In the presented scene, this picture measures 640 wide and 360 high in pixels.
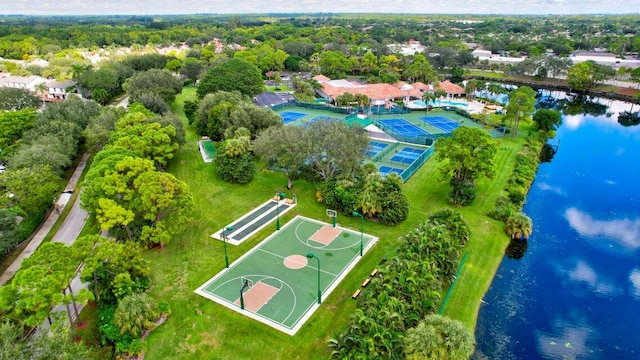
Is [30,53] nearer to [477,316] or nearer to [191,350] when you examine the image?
[191,350]

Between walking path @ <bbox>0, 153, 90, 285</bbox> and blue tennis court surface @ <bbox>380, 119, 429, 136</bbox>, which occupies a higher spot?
walking path @ <bbox>0, 153, 90, 285</bbox>

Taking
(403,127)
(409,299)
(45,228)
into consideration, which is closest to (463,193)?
(409,299)

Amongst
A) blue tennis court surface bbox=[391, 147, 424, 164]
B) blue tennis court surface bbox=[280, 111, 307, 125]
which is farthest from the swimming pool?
blue tennis court surface bbox=[391, 147, 424, 164]

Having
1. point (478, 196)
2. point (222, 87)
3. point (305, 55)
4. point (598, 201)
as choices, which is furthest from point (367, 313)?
point (305, 55)

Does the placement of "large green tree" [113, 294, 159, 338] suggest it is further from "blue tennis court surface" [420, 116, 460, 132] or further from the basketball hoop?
"blue tennis court surface" [420, 116, 460, 132]

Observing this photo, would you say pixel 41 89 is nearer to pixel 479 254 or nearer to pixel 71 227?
pixel 71 227

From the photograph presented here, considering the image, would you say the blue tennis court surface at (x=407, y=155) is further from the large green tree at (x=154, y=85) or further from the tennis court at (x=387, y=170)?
the large green tree at (x=154, y=85)
